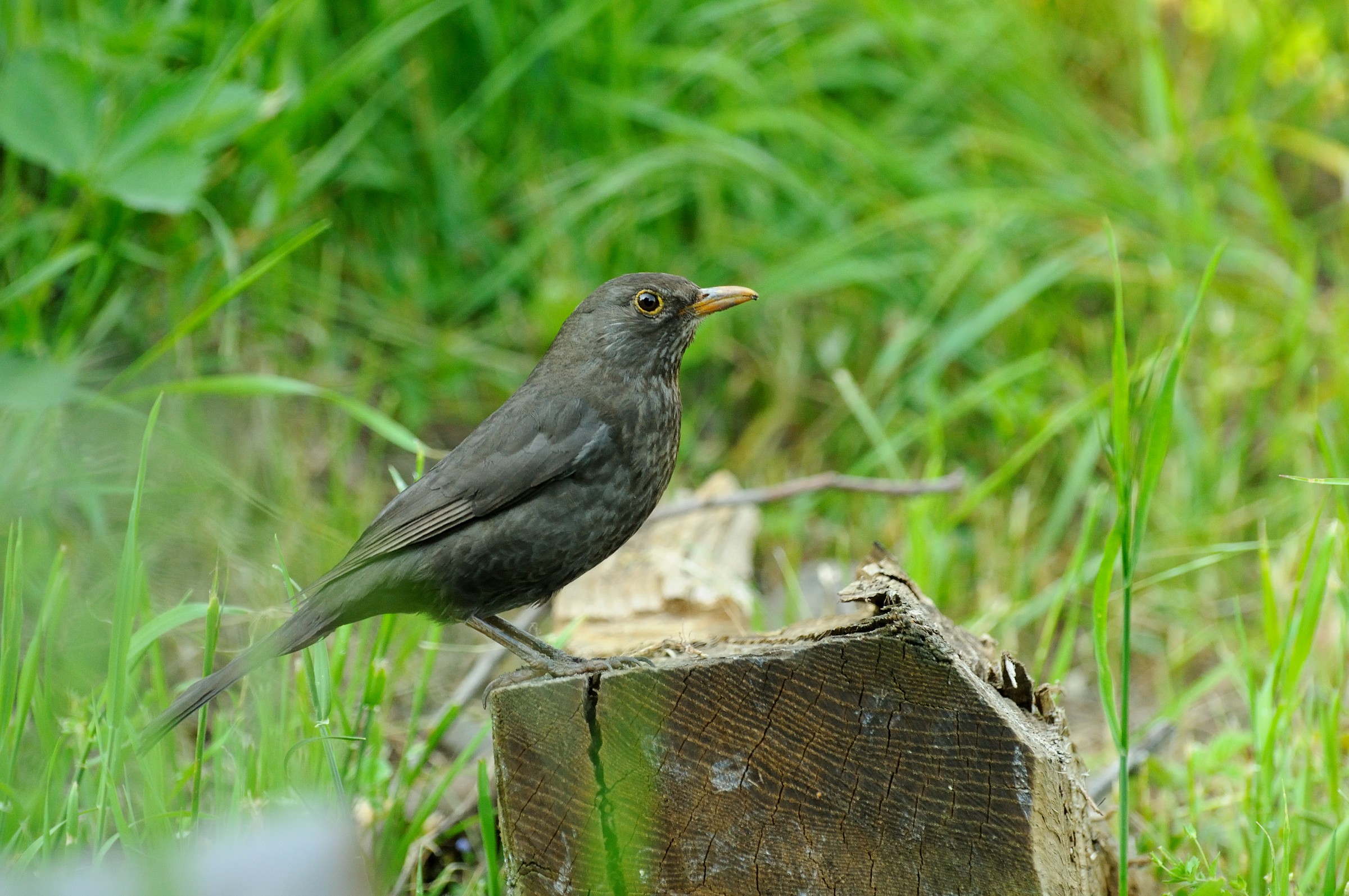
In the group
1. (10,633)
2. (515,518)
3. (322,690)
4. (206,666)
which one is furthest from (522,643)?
(10,633)

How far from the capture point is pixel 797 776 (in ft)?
7.30

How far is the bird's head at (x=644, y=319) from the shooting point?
10.9 feet

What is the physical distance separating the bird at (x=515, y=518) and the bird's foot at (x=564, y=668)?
1 cm

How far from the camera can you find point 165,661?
12.7ft

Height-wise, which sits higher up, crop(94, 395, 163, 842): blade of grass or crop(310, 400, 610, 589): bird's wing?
crop(310, 400, 610, 589): bird's wing

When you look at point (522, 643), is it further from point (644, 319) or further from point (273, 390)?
point (273, 390)

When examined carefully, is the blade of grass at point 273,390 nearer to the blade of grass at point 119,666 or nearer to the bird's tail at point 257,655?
the bird's tail at point 257,655

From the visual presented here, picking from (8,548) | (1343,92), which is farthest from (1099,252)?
(8,548)

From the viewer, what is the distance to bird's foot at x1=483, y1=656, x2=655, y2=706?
2.36m

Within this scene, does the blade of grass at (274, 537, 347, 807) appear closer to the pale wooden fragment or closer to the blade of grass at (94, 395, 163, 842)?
the blade of grass at (94, 395, 163, 842)

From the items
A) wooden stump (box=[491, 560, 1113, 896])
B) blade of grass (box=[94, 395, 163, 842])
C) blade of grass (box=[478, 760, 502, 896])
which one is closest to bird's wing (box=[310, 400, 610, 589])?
blade of grass (box=[478, 760, 502, 896])

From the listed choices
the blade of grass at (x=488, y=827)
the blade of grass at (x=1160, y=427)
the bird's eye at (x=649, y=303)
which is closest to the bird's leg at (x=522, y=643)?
the blade of grass at (x=488, y=827)

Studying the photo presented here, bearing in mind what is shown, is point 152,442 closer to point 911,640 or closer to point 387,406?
point 387,406

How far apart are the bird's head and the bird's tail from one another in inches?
35.9
